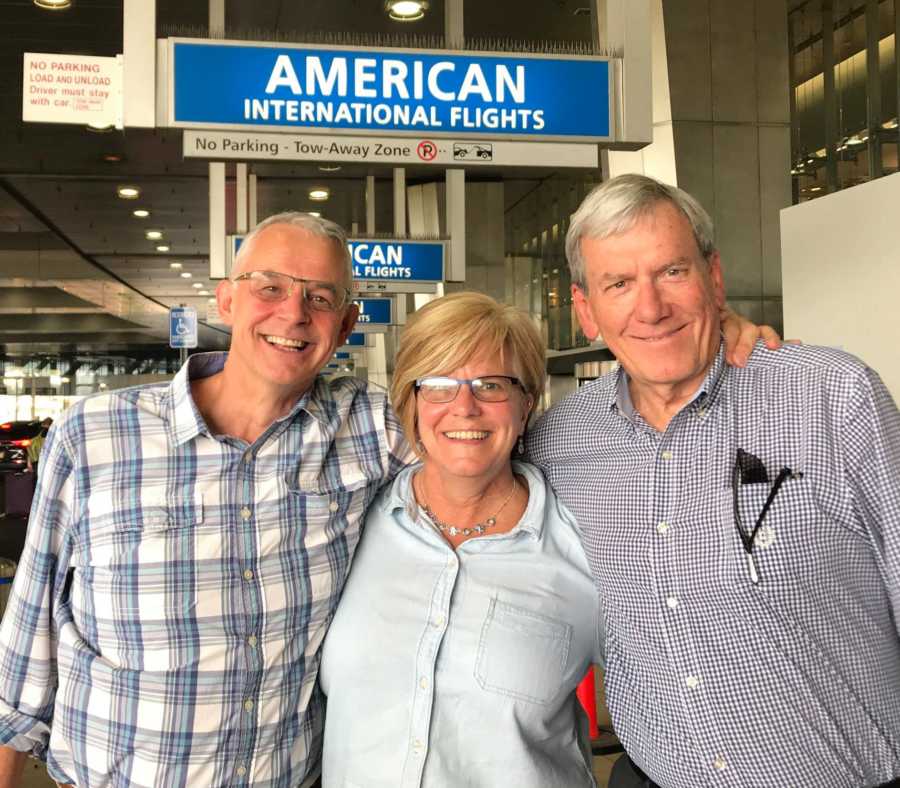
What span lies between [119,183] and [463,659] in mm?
14688

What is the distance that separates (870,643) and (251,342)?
4.79ft

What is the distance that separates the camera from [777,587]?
1.78 meters

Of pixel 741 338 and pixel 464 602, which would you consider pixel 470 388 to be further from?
pixel 741 338

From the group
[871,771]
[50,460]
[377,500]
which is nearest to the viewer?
[871,771]

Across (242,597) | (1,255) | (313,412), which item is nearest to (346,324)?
(313,412)

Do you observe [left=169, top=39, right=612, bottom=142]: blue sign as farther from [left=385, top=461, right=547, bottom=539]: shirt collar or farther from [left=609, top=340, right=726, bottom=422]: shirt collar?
[left=609, top=340, right=726, bottom=422]: shirt collar

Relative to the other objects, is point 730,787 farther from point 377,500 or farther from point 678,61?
point 678,61

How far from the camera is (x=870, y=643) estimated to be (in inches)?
70.7

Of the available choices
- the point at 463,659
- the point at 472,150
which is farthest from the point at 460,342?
the point at 472,150

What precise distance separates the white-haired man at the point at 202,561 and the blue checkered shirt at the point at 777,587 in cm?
76

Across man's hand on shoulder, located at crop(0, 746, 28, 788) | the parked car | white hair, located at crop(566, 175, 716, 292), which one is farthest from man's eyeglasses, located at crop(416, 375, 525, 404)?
the parked car

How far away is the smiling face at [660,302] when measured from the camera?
195cm

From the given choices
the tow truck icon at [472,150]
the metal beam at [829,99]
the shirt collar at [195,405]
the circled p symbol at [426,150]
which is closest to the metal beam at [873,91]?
the metal beam at [829,99]

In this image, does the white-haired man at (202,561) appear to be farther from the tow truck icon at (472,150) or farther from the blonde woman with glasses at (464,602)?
the tow truck icon at (472,150)
